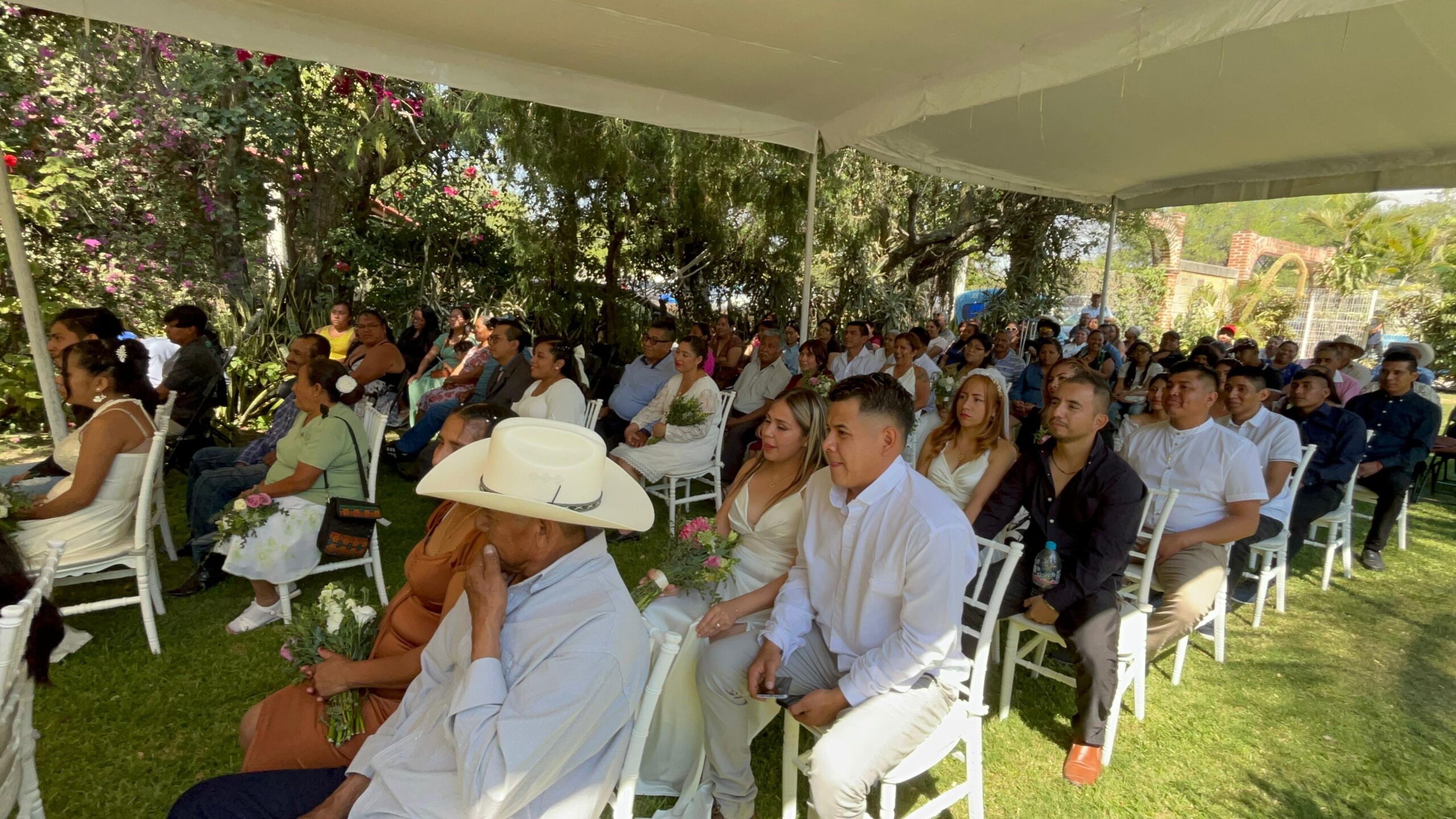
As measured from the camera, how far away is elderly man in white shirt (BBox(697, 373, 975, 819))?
205 cm

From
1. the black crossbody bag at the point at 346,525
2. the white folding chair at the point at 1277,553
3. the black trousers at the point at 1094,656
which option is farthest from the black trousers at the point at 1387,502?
the black crossbody bag at the point at 346,525

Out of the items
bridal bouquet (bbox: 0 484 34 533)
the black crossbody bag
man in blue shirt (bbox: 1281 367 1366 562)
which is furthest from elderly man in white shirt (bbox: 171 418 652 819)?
man in blue shirt (bbox: 1281 367 1366 562)

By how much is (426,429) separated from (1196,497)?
5.89m

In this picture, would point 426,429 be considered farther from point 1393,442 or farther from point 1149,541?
point 1393,442

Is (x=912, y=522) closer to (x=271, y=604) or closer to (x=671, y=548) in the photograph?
(x=671, y=548)

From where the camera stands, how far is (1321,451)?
4801mm

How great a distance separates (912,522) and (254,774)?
1.91m

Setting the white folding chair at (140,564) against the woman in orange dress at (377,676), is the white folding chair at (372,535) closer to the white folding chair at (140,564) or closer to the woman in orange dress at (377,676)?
the white folding chair at (140,564)

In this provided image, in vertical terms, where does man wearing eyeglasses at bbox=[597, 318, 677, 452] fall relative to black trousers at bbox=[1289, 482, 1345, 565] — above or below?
above

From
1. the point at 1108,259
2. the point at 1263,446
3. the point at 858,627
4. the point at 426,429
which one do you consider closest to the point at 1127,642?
the point at 858,627

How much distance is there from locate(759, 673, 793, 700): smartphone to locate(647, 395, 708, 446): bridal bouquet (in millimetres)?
3101

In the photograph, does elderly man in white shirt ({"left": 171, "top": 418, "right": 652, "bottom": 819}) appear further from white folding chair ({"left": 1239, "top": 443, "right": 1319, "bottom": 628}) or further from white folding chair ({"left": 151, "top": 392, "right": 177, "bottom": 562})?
white folding chair ({"left": 1239, "top": 443, "right": 1319, "bottom": 628})

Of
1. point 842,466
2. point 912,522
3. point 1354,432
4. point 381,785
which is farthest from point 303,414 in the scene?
point 1354,432

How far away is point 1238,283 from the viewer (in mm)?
28719
